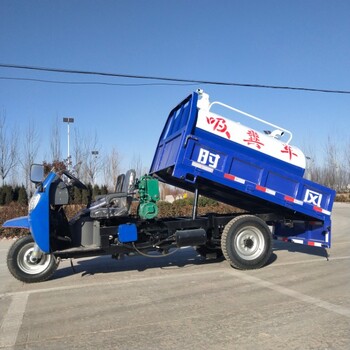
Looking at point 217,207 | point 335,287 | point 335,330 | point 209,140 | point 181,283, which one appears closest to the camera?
point 335,330

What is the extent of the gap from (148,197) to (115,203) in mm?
581

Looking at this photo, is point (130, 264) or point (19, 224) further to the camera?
point (130, 264)

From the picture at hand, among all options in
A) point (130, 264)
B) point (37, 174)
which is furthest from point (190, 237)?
point (37, 174)

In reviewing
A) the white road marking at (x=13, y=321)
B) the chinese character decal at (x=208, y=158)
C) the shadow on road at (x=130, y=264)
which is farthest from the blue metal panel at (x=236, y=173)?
the white road marking at (x=13, y=321)

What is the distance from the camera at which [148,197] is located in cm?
744

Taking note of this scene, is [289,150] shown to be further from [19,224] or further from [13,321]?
[13,321]

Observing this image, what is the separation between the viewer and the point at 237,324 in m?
4.79

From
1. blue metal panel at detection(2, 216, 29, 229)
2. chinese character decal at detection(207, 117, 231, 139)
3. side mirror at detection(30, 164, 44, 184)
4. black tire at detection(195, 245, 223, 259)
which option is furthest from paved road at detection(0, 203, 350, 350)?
chinese character decal at detection(207, 117, 231, 139)

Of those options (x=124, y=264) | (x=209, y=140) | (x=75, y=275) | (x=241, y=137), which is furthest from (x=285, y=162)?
(x=75, y=275)

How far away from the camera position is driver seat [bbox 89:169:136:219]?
717 cm

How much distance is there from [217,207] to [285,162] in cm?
946

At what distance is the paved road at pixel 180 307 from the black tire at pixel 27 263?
0.54 feet

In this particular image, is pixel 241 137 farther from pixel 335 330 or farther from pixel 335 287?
pixel 335 330

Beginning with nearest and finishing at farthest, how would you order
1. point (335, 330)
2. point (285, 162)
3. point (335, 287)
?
point (335, 330) < point (335, 287) < point (285, 162)
